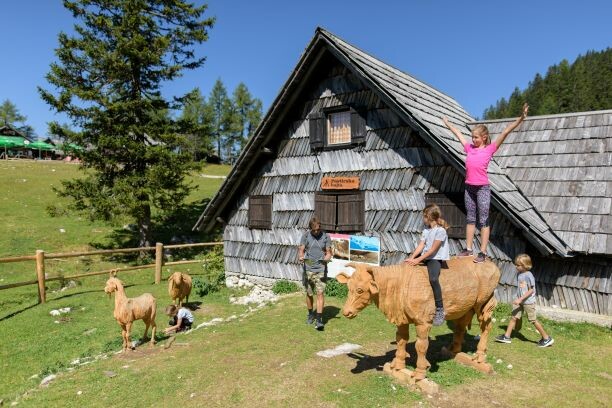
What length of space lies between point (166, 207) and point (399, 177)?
41.8 ft

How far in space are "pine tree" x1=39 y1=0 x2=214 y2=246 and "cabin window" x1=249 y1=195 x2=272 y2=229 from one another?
667cm

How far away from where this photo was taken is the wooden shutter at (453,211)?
993 centimetres

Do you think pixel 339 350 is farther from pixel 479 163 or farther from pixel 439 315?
pixel 479 163

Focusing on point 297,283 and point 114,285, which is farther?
point 297,283

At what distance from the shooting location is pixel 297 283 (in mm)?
13344

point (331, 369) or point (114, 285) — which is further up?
point (114, 285)

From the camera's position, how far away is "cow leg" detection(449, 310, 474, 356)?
642cm

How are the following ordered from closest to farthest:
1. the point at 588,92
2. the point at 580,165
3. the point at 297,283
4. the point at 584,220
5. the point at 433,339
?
the point at 433,339, the point at 584,220, the point at 580,165, the point at 297,283, the point at 588,92

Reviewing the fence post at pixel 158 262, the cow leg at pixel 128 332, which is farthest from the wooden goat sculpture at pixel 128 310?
the fence post at pixel 158 262

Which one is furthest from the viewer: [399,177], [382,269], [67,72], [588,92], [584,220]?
[588,92]

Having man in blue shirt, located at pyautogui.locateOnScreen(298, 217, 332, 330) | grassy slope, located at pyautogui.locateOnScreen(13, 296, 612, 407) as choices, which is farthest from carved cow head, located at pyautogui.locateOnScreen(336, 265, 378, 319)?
man in blue shirt, located at pyautogui.locateOnScreen(298, 217, 332, 330)

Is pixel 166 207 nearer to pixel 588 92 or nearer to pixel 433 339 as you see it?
pixel 433 339

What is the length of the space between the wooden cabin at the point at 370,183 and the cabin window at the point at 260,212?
4 centimetres

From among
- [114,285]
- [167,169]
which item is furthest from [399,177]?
[167,169]
